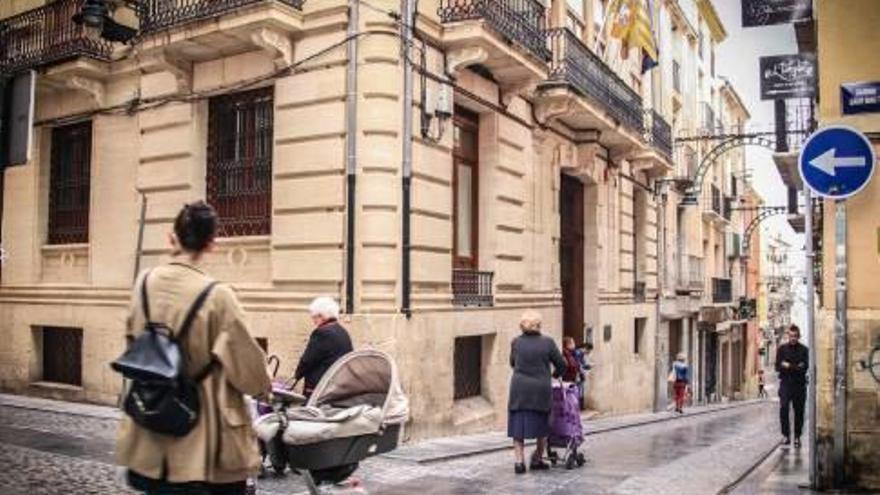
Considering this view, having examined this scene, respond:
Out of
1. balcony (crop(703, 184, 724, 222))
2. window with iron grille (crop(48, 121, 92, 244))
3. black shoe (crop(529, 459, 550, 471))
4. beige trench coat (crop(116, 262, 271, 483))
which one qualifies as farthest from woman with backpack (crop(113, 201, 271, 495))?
balcony (crop(703, 184, 724, 222))

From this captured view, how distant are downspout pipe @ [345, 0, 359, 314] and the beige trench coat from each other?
7949mm

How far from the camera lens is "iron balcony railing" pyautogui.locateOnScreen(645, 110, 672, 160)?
25.6 metres

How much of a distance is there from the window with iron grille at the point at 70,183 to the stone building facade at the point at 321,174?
48 mm

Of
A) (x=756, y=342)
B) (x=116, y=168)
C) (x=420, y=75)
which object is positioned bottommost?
(x=756, y=342)

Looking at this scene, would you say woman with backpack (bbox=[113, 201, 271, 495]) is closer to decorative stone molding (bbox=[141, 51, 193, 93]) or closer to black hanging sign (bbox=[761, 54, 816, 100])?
black hanging sign (bbox=[761, 54, 816, 100])

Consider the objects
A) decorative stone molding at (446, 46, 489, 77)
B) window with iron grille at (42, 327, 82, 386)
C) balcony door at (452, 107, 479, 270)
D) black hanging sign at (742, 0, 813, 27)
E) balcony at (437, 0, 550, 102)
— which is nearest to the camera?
black hanging sign at (742, 0, 813, 27)

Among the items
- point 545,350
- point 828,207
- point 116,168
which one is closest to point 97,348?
point 116,168

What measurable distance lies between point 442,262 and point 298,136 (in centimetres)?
290

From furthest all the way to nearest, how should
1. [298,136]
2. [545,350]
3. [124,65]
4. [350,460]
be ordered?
[124,65], [298,136], [545,350], [350,460]

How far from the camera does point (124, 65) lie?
51.1 feet

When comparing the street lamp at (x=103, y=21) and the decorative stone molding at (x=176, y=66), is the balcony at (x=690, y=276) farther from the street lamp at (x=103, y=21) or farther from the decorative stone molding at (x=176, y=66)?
the street lamp at (x=103, y=21)

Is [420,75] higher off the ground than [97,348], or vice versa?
[420,75]

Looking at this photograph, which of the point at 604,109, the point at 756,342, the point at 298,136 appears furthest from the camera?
the point at 756,342

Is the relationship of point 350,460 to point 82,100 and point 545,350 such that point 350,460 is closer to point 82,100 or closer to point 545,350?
point 545,350
